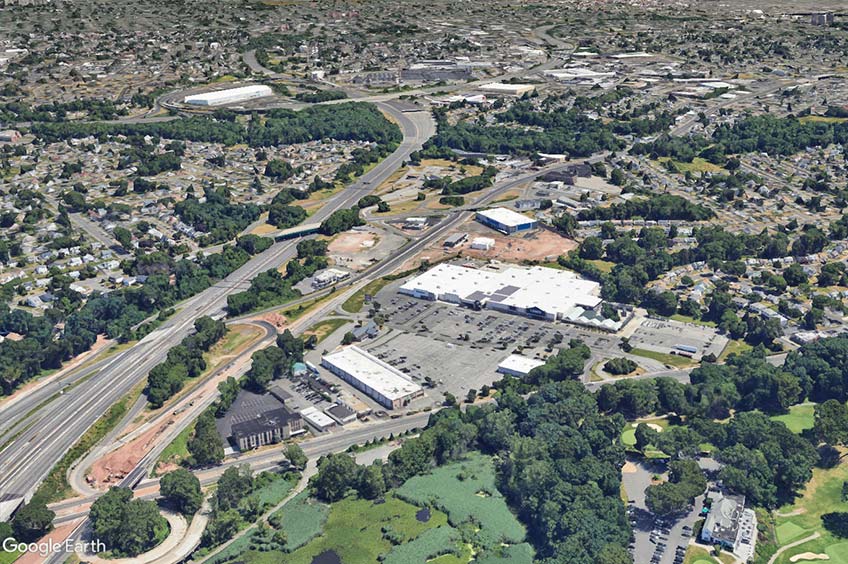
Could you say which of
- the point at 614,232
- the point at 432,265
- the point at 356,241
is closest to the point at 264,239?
the point at 356,241

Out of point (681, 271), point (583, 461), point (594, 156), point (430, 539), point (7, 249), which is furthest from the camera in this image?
point (594, 156)

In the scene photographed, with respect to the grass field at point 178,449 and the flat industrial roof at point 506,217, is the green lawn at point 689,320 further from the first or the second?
the grass field at point 178,449

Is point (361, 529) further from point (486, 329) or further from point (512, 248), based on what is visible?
point (512, 248)

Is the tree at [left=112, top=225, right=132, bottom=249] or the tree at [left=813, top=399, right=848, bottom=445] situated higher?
the tree at [left=813, top=399, right=848, bottom=445]

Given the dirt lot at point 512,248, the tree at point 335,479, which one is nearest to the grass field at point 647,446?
the tree at point 335,479

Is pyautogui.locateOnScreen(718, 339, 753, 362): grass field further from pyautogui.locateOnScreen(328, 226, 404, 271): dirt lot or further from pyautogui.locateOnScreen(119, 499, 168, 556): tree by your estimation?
pyautogui.locateOnScreen(119, 499, 168, 556): tree

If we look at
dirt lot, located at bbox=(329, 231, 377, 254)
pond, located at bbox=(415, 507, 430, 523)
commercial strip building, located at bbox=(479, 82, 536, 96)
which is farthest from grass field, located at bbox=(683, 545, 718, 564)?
commercial strip building, located at bbox=(479, 82, 536, 96)

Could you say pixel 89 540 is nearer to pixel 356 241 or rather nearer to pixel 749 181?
pixel 356 241
